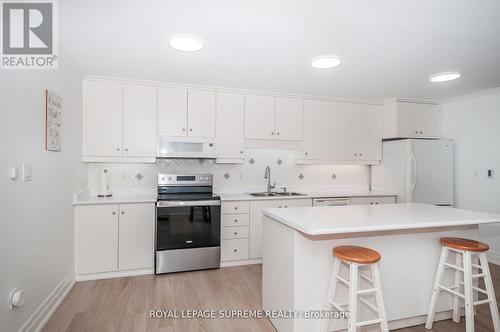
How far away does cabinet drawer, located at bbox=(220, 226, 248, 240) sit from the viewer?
11.0 feet

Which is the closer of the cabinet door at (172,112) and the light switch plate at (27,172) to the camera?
the light switch plate at (27,172)

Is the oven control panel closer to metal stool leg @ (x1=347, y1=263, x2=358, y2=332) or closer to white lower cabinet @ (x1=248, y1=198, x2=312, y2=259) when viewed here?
white lower cabinet @ (x1=248, y1=198, x2=312, y2=259)

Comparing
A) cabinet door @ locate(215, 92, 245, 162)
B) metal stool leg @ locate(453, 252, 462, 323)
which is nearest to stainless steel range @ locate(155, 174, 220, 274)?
cabinet door @ locate(215, 92, 245, 162)

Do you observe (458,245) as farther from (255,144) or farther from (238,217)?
(255,144)

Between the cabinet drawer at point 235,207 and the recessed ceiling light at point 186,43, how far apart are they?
1.84 meters

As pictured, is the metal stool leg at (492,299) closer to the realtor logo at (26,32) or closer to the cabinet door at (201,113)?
the cabinet door at (201,113)

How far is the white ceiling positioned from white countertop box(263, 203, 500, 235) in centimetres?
140

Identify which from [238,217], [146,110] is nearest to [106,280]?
[238,217]

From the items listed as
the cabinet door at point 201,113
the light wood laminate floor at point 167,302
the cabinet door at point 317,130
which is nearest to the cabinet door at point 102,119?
the cabinet door at point 201,113

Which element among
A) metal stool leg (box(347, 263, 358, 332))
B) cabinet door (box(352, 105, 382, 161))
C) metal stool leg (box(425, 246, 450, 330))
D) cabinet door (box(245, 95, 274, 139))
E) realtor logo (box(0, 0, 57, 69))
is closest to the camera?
metal stool leg (box(347, 263, 358, 332))

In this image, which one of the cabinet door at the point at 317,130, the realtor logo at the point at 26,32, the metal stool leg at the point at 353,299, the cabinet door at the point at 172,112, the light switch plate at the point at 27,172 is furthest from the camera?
the cabinet door at the point at 317,130

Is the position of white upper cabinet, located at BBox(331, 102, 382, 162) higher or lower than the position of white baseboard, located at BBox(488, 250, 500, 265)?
higher

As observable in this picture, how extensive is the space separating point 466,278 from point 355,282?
0.92 m

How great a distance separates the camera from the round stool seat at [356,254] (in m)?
1.64
